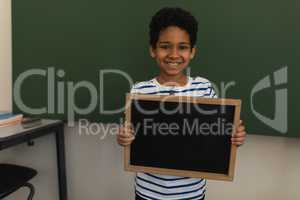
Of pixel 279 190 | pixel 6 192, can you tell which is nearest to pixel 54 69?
pixel 6 192

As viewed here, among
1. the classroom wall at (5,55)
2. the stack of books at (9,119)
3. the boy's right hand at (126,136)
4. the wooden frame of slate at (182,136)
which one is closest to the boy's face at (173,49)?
the wooden frame of slate at (182,136)

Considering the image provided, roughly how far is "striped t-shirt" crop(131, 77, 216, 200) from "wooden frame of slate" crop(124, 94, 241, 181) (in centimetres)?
7

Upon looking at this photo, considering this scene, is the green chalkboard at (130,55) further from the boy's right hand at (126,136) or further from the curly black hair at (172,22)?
the boy's right hand at (126,136)

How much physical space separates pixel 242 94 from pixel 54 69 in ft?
3.41

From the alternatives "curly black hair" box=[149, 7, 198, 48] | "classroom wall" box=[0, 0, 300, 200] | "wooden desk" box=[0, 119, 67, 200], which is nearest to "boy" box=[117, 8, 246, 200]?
"curly black hair" box=[149, 7, 198, 48]

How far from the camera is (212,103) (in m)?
1.28

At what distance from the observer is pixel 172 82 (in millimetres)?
1419

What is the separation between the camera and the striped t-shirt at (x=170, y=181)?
4.52 feet

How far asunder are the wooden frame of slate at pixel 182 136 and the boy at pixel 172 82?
6 centimetres

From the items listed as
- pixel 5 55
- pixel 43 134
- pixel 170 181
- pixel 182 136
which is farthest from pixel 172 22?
pixel 5 55

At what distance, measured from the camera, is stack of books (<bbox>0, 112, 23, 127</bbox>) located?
5.94ft

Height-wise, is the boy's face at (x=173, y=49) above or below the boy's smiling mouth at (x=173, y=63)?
above

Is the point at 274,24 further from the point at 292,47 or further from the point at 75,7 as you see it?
the point at 75,7

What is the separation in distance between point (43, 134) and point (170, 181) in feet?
2.71
